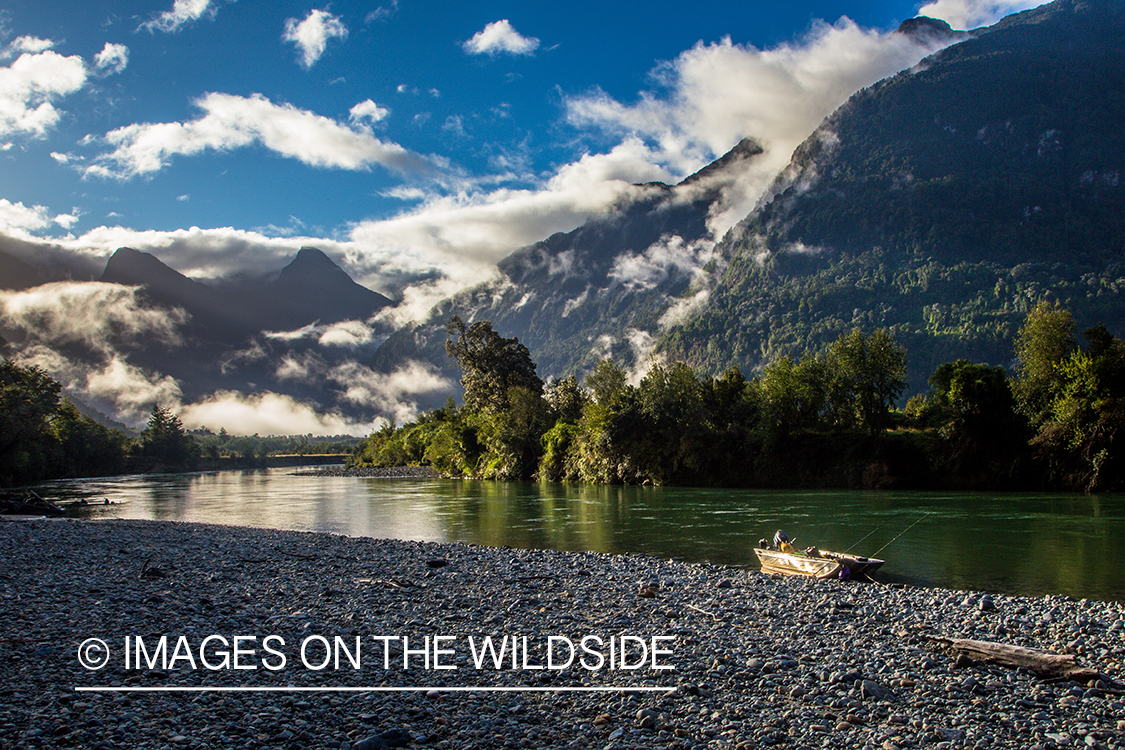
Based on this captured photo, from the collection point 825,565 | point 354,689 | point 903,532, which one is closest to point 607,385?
point 903,532

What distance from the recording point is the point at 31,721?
763 centimetres

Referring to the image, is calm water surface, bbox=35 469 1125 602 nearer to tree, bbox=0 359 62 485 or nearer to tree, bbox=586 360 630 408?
tree, bbox=0 359 62 485

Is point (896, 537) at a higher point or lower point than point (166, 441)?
higher

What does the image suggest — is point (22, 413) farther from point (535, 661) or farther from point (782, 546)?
point (535, 661)

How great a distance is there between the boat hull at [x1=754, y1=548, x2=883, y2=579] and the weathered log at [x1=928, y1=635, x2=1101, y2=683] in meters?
7.54

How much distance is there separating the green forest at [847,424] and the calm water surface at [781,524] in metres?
8.00

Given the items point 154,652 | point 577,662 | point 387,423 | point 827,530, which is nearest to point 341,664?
A: point 154,652

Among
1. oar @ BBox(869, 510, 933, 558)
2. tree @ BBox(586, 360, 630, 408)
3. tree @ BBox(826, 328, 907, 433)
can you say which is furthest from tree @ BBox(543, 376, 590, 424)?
oar @ BBox(869, 510, 933, 558)

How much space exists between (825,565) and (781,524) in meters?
16.4

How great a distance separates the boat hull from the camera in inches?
741

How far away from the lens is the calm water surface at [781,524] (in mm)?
21375

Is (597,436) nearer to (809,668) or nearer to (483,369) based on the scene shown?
(483,369)

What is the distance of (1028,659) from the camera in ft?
34.1

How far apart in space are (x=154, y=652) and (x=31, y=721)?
312 centimetres
